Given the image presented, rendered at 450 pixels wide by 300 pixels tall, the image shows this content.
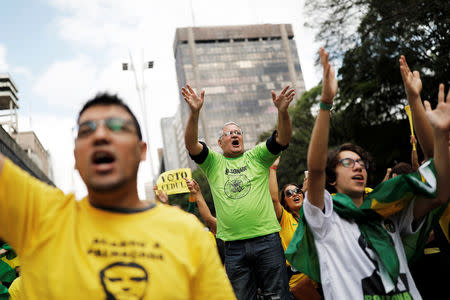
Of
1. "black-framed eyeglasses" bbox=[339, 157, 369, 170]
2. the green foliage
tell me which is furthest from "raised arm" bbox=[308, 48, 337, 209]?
the green foliage

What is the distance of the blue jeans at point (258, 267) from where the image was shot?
4.09m

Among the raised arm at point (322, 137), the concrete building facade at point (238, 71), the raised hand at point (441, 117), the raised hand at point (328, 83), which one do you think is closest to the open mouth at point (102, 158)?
the raised arm at point (322, 137)

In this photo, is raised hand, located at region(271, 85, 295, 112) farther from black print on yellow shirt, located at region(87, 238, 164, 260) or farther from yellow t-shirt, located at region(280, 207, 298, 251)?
black print on yellow shirt, located at region(87, 238, 164, 260)

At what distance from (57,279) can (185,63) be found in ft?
313

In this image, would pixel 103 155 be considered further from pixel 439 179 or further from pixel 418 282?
pixel 418 282

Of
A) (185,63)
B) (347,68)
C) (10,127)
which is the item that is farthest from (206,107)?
(347,68)

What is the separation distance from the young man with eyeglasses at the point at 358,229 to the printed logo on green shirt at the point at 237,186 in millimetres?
1511

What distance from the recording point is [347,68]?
18672 mm

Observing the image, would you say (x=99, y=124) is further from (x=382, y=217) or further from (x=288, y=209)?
(x=288, y=209)

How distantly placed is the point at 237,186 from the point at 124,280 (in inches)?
111

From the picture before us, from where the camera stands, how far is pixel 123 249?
63.1 inches

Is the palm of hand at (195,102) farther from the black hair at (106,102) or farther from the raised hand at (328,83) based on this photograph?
the black hair at (106,102)

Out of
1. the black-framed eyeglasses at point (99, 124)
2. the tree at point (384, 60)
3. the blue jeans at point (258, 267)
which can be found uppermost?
the tree at point (384, 60)

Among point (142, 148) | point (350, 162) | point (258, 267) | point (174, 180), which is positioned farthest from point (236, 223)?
point (174, 180)
